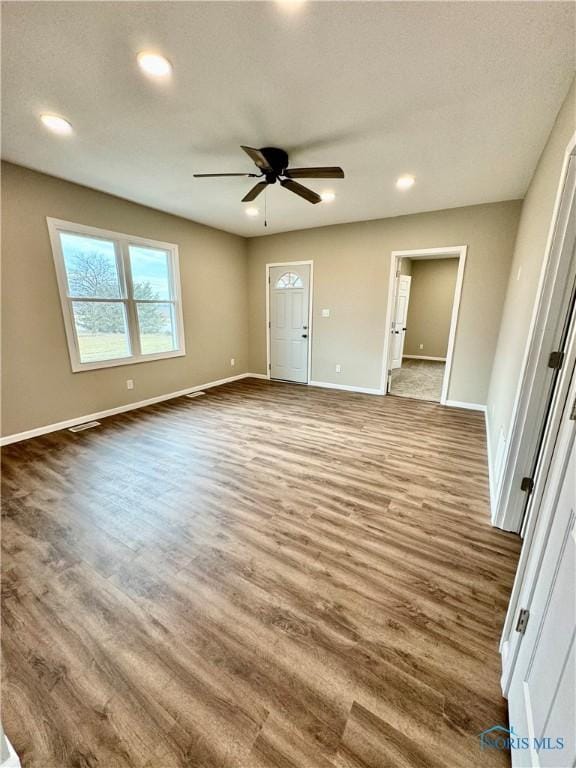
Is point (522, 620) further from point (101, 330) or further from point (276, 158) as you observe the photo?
point (101, 330)

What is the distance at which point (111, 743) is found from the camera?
1.02m

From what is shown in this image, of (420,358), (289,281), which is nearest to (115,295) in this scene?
(289,281)

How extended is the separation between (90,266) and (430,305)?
7.64 m

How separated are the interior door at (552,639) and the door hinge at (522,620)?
13mm

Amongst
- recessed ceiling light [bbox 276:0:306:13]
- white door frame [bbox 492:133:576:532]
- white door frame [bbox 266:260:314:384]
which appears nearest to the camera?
recessed ceiling light [bbox 276:0:306:13]

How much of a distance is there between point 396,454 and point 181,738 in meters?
2.53

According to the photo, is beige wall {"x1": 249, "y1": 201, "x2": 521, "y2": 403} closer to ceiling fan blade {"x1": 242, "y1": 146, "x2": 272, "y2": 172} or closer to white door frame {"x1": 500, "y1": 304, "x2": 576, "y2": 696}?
ceiling fan blade {"x1": 242, "y1": 146, "x2": 272, "y2": 172}

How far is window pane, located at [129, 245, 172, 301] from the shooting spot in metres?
4.13

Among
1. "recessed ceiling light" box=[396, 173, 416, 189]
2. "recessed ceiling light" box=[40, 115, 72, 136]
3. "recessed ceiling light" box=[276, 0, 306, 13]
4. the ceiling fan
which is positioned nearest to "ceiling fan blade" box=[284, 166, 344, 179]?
the ceiling fan

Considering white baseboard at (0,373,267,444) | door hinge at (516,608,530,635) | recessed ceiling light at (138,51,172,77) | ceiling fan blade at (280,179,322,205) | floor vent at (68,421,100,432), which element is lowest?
floor vent at (68,421,100,432)

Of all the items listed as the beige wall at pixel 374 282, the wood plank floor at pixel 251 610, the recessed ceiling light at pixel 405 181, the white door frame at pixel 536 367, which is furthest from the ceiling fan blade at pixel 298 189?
the wood plank floor at pixel 251 610

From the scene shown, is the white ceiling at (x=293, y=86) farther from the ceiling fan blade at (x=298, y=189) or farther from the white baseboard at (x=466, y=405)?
the white baseboard at (x=466, y=405)

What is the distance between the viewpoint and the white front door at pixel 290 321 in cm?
547

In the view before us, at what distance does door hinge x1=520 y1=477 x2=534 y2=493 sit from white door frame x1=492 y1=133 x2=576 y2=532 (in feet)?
0.09
